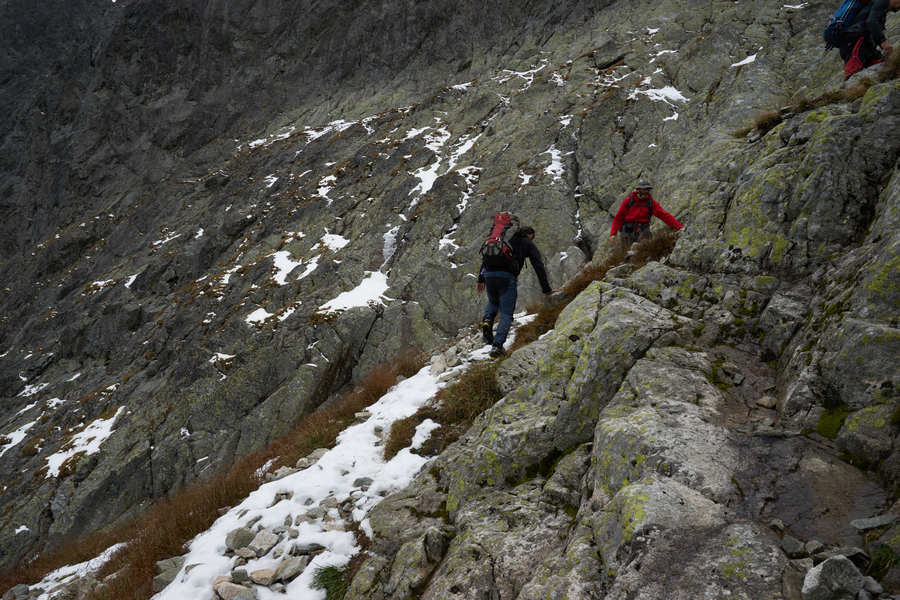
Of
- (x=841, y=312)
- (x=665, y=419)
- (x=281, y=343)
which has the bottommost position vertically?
(x=281, y=343)

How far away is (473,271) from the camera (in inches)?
766

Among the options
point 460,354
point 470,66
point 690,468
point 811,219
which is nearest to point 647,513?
point 690,468

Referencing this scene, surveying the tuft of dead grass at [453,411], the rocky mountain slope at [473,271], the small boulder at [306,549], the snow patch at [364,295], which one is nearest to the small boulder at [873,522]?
the rocky mountain slope at [473,271]

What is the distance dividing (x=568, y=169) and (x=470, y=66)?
24603 mm

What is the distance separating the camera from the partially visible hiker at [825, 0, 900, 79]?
7.26 m

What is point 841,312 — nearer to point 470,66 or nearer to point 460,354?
point 460,354

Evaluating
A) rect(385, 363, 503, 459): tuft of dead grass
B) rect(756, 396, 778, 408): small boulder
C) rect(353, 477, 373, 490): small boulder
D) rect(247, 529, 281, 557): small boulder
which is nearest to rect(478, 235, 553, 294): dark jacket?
rect(385, 363, 503, 459): tuft of dead grass

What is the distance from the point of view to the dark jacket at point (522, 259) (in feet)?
27.5

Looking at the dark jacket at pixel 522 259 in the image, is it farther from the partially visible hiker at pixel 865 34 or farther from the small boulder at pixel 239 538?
the partially visible hiker at pixel 865 34

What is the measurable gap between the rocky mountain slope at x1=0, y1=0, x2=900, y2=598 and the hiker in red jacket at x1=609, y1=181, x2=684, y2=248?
2.04ft

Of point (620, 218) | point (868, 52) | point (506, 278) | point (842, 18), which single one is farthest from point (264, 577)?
point (842, 18)

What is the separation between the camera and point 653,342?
205 inches

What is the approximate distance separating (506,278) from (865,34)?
7664 mm

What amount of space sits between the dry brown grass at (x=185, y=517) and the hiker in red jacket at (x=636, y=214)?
5.73 meters
